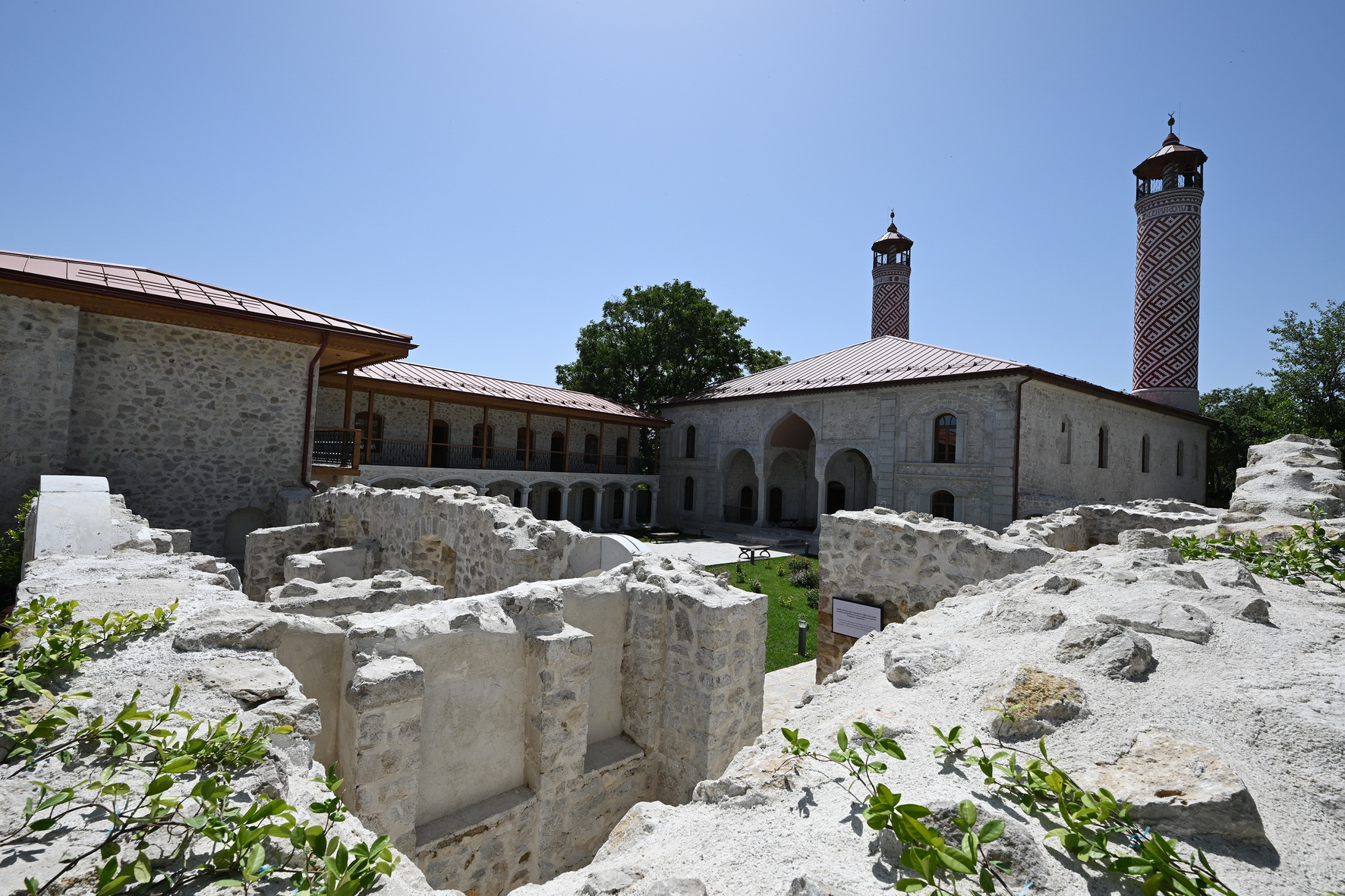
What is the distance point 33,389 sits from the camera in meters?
8.59

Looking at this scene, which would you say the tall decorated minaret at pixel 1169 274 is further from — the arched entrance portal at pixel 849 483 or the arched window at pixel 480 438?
the arched window at pixel 480 438

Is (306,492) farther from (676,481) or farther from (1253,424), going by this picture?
(1253,424)

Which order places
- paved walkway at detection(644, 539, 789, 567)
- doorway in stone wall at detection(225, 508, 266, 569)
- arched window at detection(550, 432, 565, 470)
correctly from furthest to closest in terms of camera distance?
arched window at detection(550, 432, 565, 470) → paved walkway at detection(644, 539, 789, 567) → doorway in stone wall at detection(225, 508, 266, 569)

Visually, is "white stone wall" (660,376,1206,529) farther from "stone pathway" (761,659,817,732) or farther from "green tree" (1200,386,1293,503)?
"stone pathway" (761,659,817,732)

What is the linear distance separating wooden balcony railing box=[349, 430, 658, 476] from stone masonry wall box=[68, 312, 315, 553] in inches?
296

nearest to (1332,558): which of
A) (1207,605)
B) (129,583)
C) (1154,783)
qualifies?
(1207,605)

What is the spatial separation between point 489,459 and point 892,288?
2164 centimetres

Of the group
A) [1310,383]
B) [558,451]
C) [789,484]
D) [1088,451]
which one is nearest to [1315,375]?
[1310,383]

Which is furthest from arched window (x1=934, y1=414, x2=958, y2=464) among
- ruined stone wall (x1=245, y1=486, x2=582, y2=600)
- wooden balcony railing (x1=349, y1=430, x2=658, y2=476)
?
ruined stone wall (x1=245, y1=486, x2=582, y2=600)

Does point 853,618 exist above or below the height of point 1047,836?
below

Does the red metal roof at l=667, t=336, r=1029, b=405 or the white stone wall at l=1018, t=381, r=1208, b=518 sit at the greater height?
the red metal roof at l=667, t=336, r=1029, b=405

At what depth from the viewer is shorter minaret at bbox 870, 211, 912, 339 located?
31234mm

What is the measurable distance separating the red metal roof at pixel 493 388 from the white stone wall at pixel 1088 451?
46.7 feet

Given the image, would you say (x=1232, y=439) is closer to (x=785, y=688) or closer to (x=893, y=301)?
(x=893, y=301)
